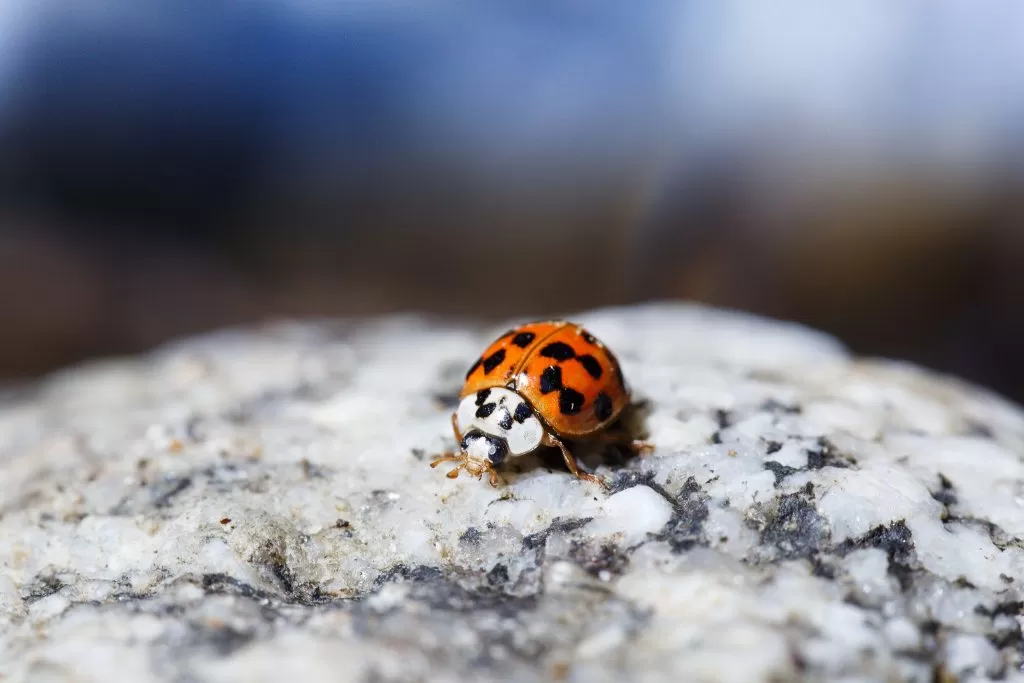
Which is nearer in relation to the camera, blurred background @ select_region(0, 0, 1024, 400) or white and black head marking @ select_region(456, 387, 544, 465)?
white and black head marking @ select_region(456, 387, 544, 465)

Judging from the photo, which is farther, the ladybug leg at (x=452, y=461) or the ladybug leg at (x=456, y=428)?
the ladybug leg at (x=456, y=428)

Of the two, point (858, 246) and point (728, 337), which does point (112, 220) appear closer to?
point (728, 337)

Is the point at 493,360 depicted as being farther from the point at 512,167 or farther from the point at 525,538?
the point at 512,167

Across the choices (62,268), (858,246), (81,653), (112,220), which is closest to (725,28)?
(858,246)

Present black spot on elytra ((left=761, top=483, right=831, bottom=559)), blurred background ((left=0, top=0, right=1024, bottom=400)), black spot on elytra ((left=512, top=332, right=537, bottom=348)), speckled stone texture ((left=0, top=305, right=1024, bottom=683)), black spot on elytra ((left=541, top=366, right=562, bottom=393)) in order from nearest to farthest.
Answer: speckled stone texture ((left=0, top=305, right=1024, bottom=683)) < black spot on elytra ((left=761, top=483, right=831, bottom=559)) < black spot on elytra ((left=541, top=366, right=562, bottom=393)) < black spot on elytra ((left=512, top=332, right=537, bottom=348)) < blurred background ((left=0, top=0, right=1024, bottom=400))

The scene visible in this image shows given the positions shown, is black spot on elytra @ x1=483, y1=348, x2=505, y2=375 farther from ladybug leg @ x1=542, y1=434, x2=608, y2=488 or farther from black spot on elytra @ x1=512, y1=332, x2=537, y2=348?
ladybug leg @ x1=542, y1=434, x2=608, y2=488

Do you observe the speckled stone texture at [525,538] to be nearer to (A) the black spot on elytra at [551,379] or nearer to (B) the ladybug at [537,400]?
(B) the ladybug at [537,400]

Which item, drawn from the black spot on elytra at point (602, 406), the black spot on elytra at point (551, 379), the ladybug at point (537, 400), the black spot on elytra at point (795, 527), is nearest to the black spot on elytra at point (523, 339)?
the ladybug at point (537, 400)

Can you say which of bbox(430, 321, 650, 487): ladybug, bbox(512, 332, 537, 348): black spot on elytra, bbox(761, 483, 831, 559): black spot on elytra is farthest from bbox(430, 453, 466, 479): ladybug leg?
bbox(761, 483, 831, 559): black spot on elytra
